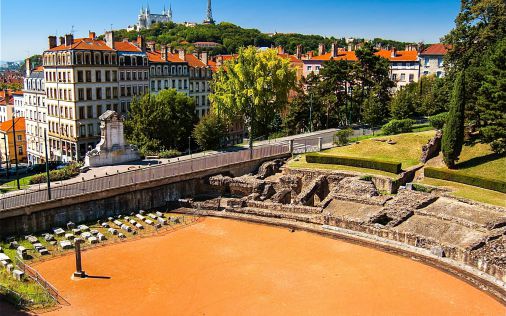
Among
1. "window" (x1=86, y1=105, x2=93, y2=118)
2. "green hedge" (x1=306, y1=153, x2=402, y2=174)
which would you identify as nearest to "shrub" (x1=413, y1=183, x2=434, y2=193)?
"green hedge" (x1=306, y1=153, x2=402, y2=174)

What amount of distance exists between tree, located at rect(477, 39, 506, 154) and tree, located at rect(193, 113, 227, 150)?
97.7 ft

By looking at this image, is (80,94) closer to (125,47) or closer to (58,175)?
(125,47)

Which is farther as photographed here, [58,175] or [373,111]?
[373,111]

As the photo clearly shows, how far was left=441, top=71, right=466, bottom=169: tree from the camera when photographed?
4328 centimetres

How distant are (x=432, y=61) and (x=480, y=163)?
64.0m

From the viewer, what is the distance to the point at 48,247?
104ft

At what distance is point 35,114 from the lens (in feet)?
254

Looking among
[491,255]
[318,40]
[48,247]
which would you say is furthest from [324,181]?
[318,40]

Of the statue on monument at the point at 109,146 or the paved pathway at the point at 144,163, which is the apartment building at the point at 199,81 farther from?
the statue on monument at the point at 109,146

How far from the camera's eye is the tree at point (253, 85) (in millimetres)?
57500

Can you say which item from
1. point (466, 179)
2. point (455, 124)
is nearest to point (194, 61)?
point (455, 124)

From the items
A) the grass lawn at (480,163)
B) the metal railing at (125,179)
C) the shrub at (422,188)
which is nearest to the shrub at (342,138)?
the metal railing at (125,179)

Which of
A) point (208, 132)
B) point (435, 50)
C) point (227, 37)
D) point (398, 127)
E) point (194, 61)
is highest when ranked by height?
point (227, 37)

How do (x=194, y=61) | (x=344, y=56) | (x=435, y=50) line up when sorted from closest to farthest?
1. (x=194, y=61)
2. (x=435, y=50)
3. (x=344, y=56)
